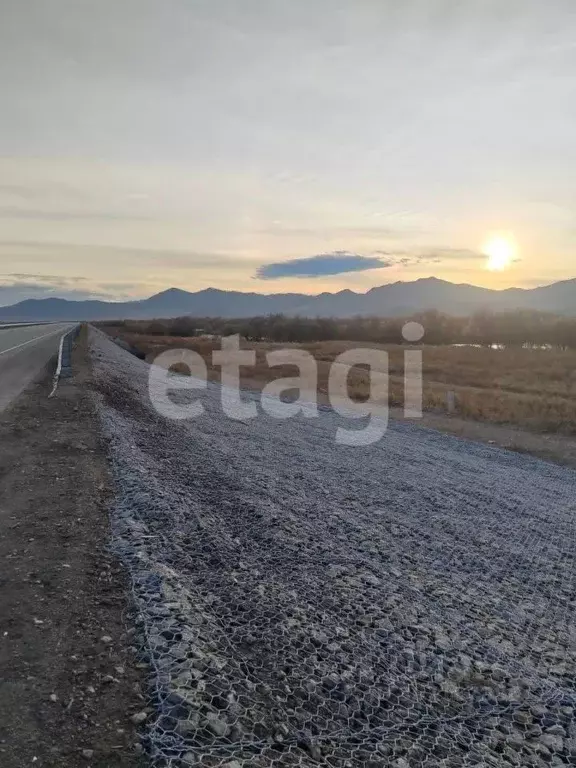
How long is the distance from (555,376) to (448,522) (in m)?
35.8

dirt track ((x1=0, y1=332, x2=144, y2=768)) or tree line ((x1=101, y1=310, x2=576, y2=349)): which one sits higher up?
tree line ((x1=101, y1=310, x2=576, y2=349))

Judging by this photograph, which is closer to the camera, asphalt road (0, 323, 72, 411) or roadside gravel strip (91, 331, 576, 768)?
roadside gravel strip (91, 331, 576, 768)

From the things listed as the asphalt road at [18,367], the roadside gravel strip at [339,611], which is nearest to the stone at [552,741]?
the roadside gravel strip at [339,611]

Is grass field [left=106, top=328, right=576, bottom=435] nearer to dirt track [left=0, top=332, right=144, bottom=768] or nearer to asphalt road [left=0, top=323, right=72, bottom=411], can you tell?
asphalt road [left=0, top=323, right=72, bottom=411]

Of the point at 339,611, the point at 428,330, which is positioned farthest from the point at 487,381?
the point at 428,330

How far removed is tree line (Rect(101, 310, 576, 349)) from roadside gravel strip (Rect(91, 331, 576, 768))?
77048 mm

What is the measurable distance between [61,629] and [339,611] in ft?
9.16

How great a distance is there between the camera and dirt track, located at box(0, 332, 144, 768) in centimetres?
355

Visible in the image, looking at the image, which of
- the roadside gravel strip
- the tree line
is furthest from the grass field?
the tree line

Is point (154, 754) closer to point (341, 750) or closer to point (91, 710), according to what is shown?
point (91, 710)

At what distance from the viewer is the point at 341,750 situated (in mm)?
4117

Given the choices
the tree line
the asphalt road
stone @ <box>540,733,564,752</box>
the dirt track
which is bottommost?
stone @ <box>540,733,564,752</box>

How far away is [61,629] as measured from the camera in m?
4.66

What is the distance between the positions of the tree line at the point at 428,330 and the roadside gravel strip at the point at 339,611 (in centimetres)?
7705
